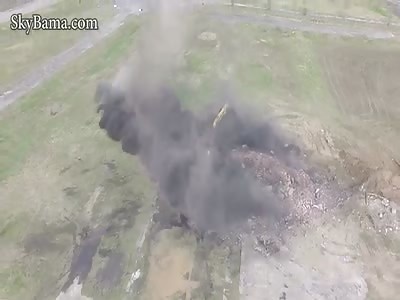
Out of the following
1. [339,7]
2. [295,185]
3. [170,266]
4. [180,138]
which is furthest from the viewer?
[339,7]

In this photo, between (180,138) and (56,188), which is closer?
(56,188)

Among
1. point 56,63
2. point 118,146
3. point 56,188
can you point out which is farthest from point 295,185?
point 56,63

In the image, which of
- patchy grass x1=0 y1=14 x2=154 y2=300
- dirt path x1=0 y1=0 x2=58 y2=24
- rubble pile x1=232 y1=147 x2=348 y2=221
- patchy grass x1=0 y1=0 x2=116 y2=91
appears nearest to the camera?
patchy grass x1=0 y1=14 x2=154 y2=300

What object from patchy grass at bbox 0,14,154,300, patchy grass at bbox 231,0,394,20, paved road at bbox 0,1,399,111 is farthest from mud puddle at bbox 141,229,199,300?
patchy grass at bbox 231,0,394,20

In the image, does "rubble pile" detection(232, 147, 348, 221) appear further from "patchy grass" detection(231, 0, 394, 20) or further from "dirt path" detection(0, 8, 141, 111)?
"patchy grass" detection(231, 0, 394, 20)

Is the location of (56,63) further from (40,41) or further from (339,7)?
(339,7)

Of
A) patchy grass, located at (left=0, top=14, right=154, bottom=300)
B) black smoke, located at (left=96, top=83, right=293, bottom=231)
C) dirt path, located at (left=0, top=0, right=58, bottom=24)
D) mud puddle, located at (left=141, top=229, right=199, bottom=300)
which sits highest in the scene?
dirt path, located at (left=0, top=0, right=58, bottom=24)

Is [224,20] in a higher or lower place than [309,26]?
higher
